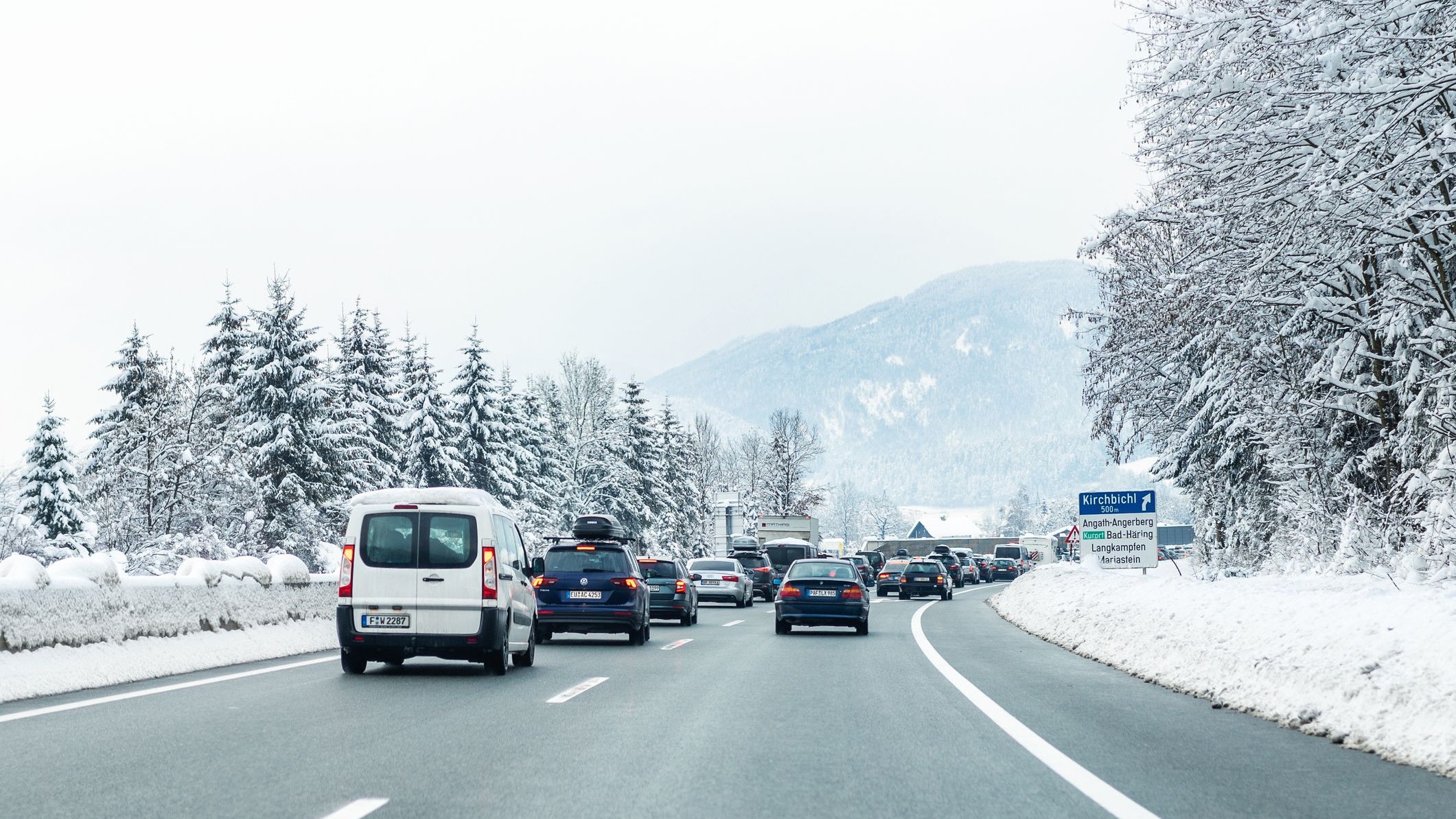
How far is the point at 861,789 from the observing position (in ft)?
24.6

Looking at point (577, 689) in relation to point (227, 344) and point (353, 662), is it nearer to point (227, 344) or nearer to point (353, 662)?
point (353, 662)

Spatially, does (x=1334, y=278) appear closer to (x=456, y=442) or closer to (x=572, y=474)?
(x=456, y=442)

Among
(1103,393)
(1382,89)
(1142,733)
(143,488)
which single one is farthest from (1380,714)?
(143,488)

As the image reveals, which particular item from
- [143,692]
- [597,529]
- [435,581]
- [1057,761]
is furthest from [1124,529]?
[1057,761]

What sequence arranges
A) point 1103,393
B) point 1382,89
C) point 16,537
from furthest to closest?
point 16,537 → point 1103,393 → point 1382,89

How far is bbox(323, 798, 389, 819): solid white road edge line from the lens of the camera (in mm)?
6555

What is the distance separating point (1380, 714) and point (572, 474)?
265 feet

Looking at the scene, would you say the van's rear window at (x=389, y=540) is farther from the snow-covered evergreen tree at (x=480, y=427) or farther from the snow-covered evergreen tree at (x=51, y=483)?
the snow-covered evergreen tree at (x=480, y=427)

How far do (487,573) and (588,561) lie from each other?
7.63m

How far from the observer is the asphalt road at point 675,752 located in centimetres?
700

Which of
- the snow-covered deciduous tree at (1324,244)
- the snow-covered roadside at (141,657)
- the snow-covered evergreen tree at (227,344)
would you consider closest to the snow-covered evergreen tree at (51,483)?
the snow-covered evergreen tree at (227,344)

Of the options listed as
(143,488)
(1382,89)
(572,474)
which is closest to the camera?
(1382,89)

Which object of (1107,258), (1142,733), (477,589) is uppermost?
(1107,258)

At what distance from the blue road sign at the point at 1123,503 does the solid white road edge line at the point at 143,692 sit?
58.4 feet
